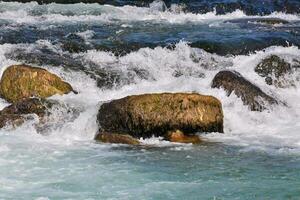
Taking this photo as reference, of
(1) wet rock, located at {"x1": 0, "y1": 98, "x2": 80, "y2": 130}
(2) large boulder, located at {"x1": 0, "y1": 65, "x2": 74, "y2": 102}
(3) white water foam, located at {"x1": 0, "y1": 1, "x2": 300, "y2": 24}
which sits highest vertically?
(3) white water foam, located at {"x1": 0, "y1": 1, "x2": 300, "y2": 24}

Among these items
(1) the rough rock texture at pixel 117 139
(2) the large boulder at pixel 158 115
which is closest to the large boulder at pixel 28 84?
(2) the large boulder at pixel 158 115

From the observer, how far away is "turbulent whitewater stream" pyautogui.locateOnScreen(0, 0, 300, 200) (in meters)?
7.72

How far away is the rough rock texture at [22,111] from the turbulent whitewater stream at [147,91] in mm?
255

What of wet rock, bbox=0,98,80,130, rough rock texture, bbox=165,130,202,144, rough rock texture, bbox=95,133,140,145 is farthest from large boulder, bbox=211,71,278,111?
wet rock, bbox=0,98,80,130

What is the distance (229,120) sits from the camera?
11.1 meters

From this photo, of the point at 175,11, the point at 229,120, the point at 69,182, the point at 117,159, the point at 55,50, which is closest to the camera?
the point at 69,182

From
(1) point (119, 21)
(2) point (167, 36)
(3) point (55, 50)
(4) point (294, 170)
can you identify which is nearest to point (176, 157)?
(4) point (294, 170)

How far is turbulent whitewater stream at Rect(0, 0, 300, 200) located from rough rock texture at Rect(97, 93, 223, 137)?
263 millimetres

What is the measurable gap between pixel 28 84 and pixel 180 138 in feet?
11.5

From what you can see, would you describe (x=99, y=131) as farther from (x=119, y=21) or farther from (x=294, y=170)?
(x=119, y=21)

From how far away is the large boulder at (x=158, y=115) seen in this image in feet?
32.5

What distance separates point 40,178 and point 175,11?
1649cm

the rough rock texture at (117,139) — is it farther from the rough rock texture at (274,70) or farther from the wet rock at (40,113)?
the rough rock texture at (274,70)

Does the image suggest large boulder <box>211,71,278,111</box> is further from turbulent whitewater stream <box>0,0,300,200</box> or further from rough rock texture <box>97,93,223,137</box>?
rough rock texture <box>97,93,223,137</box>
